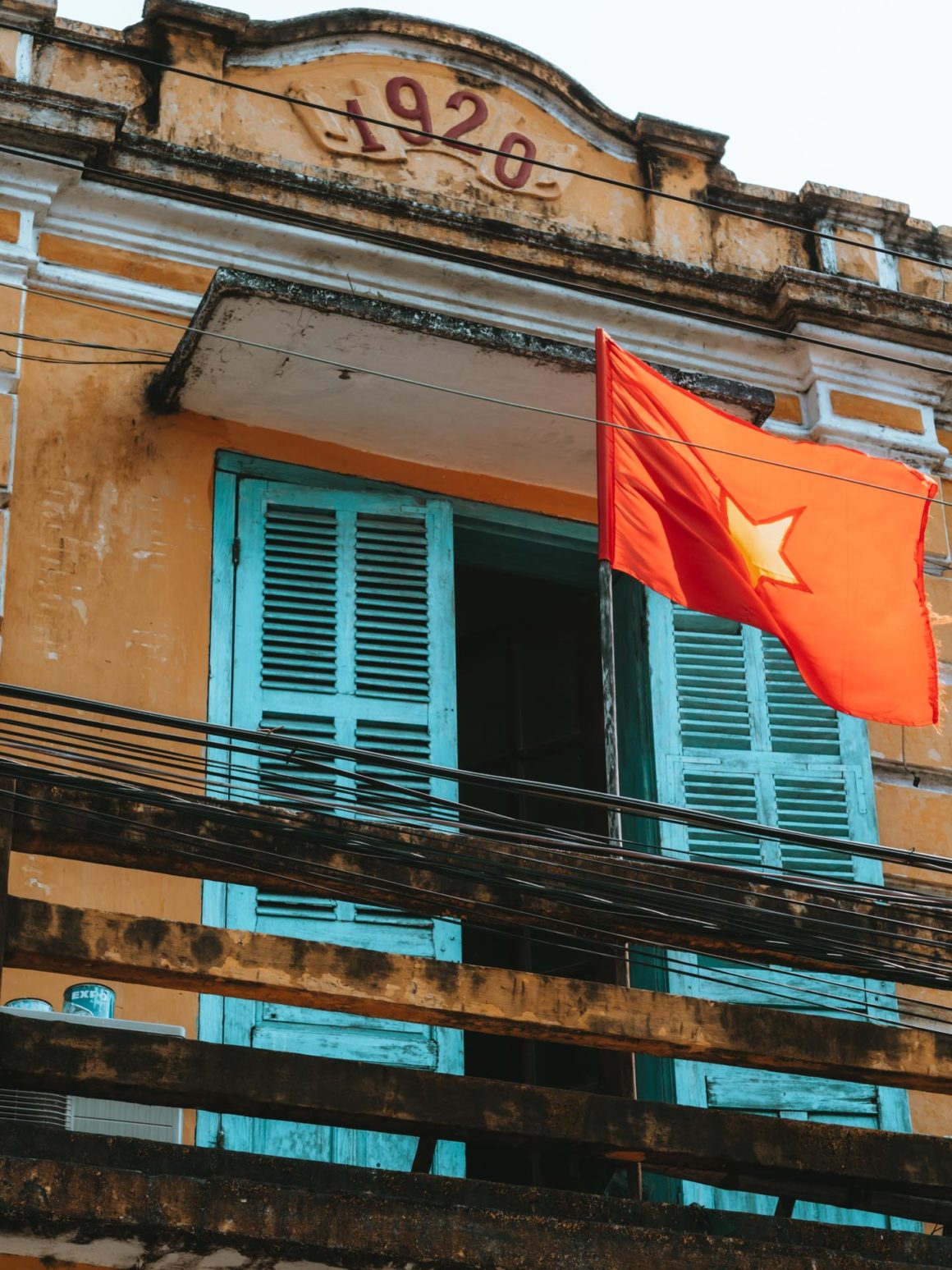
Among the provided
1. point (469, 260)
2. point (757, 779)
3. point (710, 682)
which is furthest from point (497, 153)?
point (757, 779)

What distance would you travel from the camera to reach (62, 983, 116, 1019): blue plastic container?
5898 mm

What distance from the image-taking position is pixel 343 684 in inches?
275

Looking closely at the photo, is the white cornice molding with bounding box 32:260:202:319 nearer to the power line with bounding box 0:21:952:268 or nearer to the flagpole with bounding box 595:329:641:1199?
the power line with bounding box 0:21:952:268

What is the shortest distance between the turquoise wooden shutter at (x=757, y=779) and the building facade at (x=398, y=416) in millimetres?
13

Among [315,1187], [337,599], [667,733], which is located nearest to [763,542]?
[667,733]

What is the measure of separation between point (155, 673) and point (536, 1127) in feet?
8.01

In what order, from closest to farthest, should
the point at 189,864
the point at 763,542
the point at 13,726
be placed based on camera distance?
the point at 189,864
the point at 13,726
the point at 763,542

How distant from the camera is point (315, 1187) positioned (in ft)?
15.2

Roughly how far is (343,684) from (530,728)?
5.50 feet

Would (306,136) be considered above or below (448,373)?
above

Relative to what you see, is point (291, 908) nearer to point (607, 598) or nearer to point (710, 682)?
point (607, 598)

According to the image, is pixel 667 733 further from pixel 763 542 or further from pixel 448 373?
pixel 448 373

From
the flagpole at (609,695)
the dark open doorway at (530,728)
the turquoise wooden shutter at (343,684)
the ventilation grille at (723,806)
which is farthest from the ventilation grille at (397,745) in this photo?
the dark open doorway at (530,728)

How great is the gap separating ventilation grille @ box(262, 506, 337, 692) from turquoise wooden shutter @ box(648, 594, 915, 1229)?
1.21 meters
